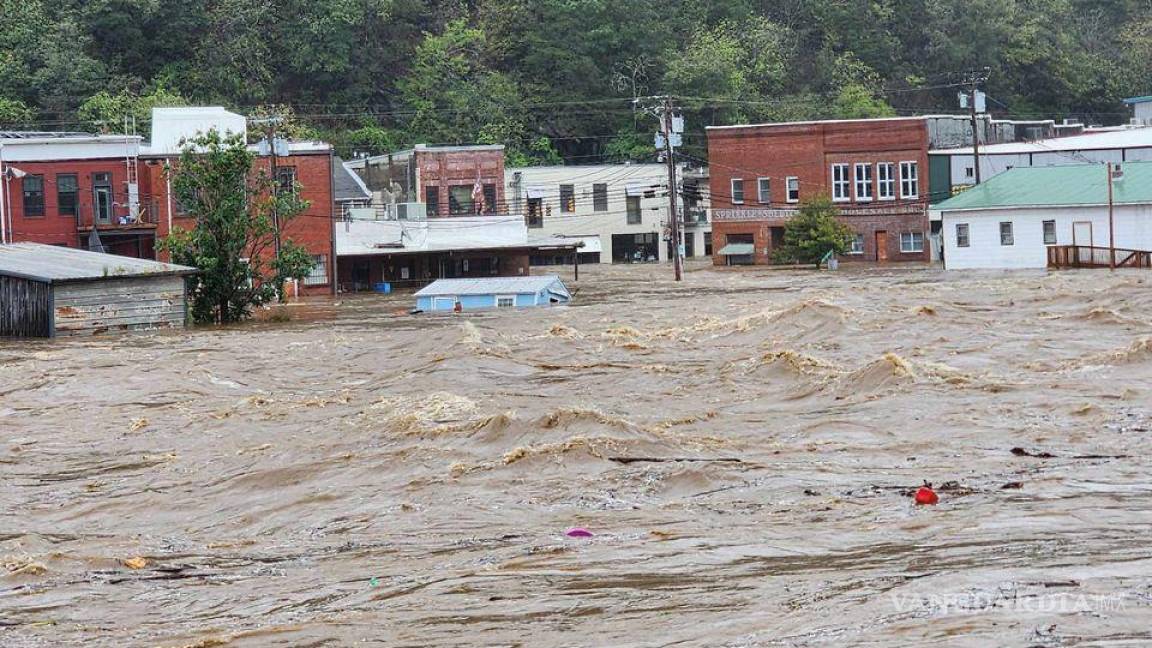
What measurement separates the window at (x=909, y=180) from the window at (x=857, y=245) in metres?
2.81

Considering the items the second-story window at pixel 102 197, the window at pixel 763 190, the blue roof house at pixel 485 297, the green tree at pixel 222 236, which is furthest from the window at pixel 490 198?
the green tree at pixel 222 236

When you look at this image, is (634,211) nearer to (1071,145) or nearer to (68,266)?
(1071,145)

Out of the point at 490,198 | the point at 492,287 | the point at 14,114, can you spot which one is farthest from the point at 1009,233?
the point at 14,114

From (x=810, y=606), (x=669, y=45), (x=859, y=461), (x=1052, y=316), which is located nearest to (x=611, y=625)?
(x=810, y=606)

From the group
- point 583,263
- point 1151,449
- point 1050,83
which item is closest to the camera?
point 1151,449

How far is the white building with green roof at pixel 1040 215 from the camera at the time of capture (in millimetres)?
62438

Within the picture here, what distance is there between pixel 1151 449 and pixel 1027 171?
50021mm

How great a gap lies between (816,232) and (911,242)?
6480 mm

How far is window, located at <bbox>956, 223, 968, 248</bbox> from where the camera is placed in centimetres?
6631

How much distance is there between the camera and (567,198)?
299 ft

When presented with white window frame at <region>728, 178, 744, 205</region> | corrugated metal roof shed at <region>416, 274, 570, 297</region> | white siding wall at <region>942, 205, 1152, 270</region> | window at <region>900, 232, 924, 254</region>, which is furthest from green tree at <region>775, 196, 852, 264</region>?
corrugated metal roof shed at <region>416, 274, 570, 297</region>

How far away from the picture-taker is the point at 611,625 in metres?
12.9

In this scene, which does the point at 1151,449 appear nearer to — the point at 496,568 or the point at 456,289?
the point at 496,568

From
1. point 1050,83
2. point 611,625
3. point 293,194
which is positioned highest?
point 1050,83
